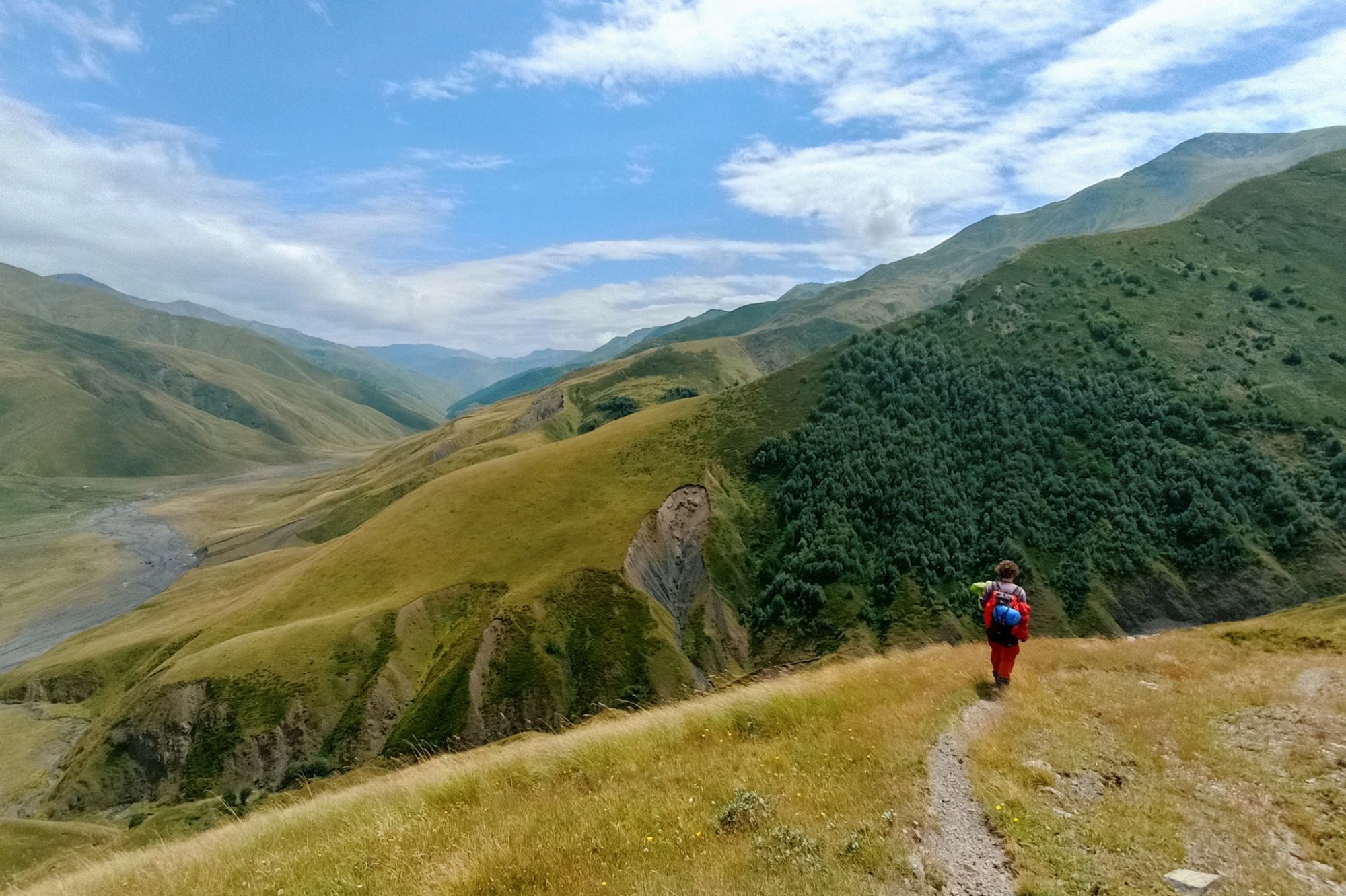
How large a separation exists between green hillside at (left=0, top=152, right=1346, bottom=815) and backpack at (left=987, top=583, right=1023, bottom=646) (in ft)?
184

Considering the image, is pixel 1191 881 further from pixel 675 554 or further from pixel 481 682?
pixel 675 554

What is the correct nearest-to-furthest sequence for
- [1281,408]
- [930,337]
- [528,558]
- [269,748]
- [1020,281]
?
[269,748] < [528,558] < [1281,408] < [930,337] < [1020,281]

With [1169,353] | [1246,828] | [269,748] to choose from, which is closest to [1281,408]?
[1169,353]

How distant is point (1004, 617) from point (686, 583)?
8816 cm

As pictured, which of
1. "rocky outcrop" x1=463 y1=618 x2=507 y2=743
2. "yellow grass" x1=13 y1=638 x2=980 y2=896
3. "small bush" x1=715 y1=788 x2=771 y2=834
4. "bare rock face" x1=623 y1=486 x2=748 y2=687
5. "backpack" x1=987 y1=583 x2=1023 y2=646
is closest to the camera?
"yellow grass" x1=13 y1=638 x2=980 y2=896

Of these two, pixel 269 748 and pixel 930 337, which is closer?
pixel 269 748

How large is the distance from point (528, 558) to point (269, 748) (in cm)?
3846

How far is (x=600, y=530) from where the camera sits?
102 metres

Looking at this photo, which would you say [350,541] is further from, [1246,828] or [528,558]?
[1246,828]

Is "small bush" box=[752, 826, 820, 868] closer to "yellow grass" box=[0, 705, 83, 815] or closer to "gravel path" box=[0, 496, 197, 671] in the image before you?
"yellow grass" box=[0, 705, 83, 815]

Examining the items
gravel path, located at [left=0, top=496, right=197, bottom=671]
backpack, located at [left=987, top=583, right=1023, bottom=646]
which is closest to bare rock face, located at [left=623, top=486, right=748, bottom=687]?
backpack, located at [left=987, top=583, right=1023, bottom=646]

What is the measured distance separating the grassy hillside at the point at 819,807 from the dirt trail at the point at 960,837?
0.54 feet

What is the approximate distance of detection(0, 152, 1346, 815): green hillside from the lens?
76125 millimetres

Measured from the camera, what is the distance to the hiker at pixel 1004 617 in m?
16.7
